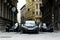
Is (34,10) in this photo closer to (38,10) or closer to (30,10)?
(38,10)

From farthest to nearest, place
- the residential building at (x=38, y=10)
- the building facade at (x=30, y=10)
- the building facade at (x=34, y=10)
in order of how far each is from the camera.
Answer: the building facade at (x=30, y=10)
the building facade at (x=34, y=10)
the residential building at (x=38, y=10)

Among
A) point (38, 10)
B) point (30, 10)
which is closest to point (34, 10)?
point (38, 10)

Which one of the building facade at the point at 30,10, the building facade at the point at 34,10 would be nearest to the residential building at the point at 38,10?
the building facade at the point at 34,10

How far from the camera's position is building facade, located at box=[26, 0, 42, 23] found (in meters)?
89.1

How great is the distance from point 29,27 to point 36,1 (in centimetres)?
6853

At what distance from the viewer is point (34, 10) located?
94.1m

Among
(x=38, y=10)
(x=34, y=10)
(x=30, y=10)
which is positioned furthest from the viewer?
(x=30, y=10)

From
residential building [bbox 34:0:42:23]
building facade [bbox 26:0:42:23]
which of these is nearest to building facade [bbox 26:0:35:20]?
building facade [bbox 26:0:42:23]

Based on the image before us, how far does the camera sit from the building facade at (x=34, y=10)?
8906cm

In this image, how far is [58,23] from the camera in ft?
109

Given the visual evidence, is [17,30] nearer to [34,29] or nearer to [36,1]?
[34,29]

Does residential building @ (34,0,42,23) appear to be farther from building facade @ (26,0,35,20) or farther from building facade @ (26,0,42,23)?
building facade @ (26,0,35,20)

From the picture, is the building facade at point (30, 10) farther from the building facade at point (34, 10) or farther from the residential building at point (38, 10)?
the residential building at point (38, 10)

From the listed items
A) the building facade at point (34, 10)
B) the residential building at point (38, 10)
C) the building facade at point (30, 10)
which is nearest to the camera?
the residential building at point (38, 10)
